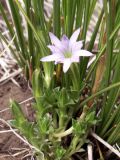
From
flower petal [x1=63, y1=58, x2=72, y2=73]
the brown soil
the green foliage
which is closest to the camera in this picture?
flower petal [x1=63, y1=58, x2=72, y2=73]

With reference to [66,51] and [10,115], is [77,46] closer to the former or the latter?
[66,51]

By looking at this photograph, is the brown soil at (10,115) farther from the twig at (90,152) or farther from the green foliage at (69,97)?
the twig at (90,152)

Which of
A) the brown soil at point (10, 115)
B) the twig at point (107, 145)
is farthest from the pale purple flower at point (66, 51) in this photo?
the brown soil at point (10, 115)

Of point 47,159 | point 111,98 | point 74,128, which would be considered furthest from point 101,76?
point 47,159

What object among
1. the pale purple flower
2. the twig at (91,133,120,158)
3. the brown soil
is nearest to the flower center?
the pale purple flower

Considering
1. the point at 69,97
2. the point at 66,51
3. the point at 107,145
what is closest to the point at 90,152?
the point at 107,145

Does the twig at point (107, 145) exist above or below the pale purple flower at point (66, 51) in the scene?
below

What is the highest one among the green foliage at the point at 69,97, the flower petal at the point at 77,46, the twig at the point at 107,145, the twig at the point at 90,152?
the flower petal at the point at 77,46

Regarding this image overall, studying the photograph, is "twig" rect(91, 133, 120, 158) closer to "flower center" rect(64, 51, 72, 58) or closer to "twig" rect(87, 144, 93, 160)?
"twig" rect(87, 144, 93, 160)
